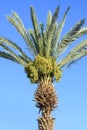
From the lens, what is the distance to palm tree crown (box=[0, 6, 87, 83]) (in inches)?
1291

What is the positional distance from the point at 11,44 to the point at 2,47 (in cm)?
64

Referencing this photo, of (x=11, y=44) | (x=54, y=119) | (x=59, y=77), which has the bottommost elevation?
(x=54, y=119)

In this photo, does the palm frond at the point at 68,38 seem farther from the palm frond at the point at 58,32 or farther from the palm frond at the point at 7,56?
the palm frond at the point at 7,56

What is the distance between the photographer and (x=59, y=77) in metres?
33.1

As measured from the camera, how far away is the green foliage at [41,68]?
107ft

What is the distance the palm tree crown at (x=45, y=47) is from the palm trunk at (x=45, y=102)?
75cm

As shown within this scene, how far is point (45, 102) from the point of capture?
32406 millimetres

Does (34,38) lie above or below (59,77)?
above

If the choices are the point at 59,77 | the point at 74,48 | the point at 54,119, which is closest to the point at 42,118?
the point at 54,119

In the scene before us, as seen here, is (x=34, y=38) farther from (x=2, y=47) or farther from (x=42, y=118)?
(x=42, y=118)

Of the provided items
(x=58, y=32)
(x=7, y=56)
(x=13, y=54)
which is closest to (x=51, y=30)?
(x=58, y=32)

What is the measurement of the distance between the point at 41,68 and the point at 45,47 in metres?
1.32

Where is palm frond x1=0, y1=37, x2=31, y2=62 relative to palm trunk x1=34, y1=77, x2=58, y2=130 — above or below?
Result: above

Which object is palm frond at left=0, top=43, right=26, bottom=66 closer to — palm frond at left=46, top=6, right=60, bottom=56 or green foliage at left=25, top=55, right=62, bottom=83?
green foliage at left=25, top=55, right=62, bottom=83
